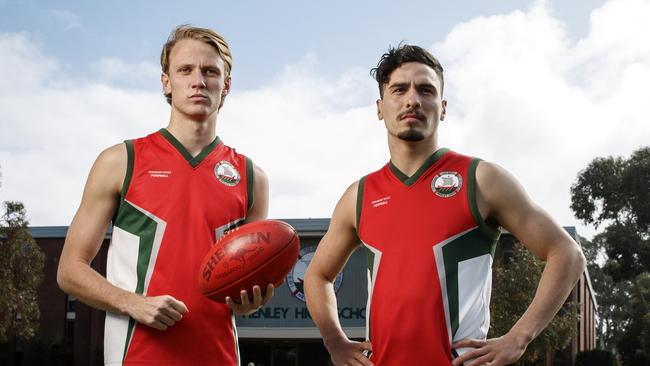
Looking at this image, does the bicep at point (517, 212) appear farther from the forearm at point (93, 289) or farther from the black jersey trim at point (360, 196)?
the forearm at point (93, 289)

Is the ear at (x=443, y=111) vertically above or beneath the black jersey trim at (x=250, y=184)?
above

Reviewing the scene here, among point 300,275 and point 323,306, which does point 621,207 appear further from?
point 323,306

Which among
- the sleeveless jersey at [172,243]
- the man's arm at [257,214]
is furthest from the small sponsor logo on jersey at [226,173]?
the man's arm at [257,214]

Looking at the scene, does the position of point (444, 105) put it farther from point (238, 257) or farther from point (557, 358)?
point (557, 358)

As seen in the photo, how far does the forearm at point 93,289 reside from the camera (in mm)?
4141

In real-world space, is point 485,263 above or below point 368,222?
below

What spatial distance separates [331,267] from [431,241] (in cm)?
84

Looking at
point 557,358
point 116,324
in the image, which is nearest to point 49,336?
point 557,358

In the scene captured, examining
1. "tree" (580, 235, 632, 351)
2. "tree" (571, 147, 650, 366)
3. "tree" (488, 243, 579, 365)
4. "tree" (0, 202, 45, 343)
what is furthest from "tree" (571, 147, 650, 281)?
"tree" (580, 235, 632, 351)

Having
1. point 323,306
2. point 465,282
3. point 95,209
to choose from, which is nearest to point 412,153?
point 465,282

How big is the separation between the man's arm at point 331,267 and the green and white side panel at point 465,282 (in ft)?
2.29

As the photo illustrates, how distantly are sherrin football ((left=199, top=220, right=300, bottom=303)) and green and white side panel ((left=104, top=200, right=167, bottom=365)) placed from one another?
313mm

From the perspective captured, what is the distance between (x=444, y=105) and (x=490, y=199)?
0.73 m

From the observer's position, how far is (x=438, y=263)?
4.21m
